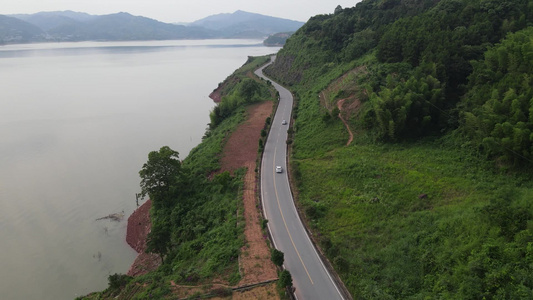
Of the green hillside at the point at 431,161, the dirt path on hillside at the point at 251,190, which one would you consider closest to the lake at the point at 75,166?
the dirt path on hillside at the point at 251,190

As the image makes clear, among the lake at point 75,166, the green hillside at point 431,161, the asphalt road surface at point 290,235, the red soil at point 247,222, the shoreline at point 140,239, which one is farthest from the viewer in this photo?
the lake at point 75,166

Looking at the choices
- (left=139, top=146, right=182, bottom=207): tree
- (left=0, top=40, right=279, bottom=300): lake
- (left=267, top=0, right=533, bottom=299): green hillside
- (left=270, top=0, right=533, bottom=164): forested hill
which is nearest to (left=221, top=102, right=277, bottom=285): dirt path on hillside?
(left=267, top=0, right=533, bottom=299): green hillside

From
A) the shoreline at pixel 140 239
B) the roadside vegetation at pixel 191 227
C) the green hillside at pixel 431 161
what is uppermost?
the green hillside at pixel 431 161

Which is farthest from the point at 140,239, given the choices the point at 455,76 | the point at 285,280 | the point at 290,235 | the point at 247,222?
the point at 455,76

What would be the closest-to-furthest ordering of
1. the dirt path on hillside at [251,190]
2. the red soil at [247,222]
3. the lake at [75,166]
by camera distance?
the dirt path on hillside at [251,190]
the red soil at [247,222]
the lake at [75,166]

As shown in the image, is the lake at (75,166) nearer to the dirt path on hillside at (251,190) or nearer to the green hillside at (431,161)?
the dirt path on hillside at (251,190)

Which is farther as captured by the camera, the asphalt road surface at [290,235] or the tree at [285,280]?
the asphalt road surface at [290,235]

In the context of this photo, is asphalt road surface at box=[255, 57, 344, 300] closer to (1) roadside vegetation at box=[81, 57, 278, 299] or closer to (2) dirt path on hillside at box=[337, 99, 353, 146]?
(1) roadside vegetation at box=[81, 57, 278, 299]
